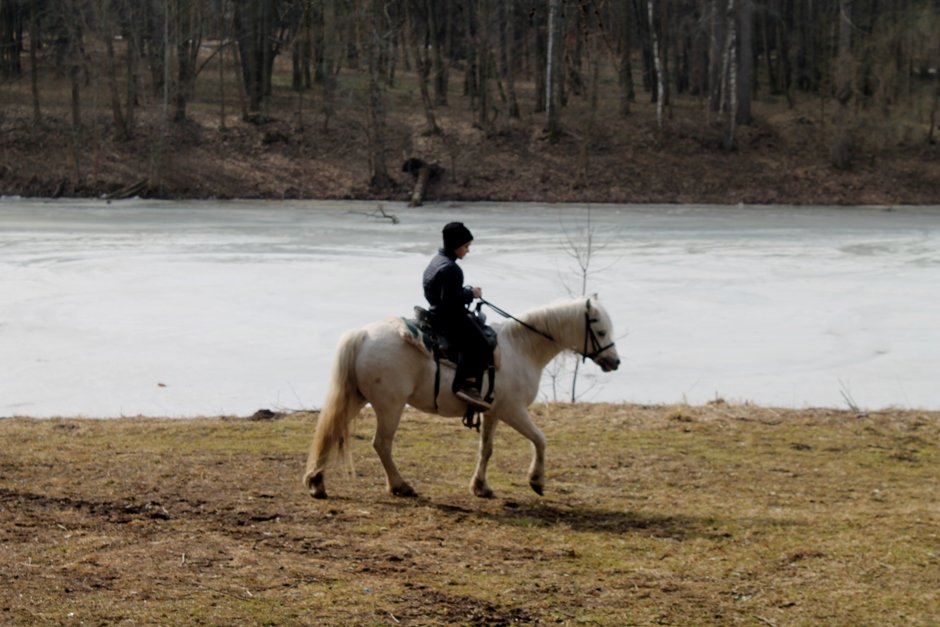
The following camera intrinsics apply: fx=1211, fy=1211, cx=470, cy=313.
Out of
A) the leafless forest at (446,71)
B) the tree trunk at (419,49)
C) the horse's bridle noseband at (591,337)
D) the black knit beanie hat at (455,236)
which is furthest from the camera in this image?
the tree trunk at (419,49)

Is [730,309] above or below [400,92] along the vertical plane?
below

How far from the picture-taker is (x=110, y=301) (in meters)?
18.9

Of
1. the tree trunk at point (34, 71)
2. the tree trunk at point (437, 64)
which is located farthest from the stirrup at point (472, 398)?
the tree trunk at point (437, 64)

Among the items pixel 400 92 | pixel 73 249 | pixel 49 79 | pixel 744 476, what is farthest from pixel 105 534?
Result: pixel 49 79

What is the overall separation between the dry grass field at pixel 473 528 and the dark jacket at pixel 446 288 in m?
1.36

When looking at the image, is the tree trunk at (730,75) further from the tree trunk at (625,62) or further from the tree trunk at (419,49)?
the tree trunk at (419,49)

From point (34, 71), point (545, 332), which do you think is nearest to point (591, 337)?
point (545, 332)

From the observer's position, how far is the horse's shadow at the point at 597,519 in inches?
301

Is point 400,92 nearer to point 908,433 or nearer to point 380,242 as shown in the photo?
point 380,242

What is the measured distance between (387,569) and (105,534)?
178 cm

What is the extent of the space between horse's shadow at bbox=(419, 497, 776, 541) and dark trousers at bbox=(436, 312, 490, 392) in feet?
2.88

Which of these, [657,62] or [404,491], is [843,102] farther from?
[404,491]

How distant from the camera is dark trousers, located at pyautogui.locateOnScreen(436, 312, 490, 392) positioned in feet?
27.4

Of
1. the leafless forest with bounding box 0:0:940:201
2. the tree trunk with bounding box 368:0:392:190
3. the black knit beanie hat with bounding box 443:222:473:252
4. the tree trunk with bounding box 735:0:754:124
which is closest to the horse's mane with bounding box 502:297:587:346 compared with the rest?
the black knit beanie hat with bounding box 443:222:473:252
